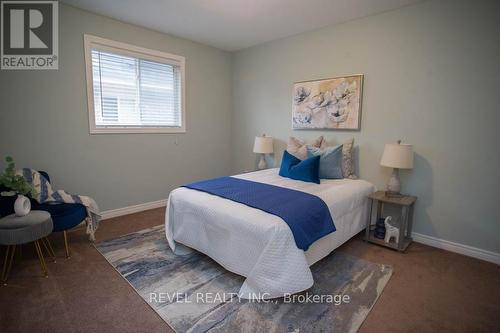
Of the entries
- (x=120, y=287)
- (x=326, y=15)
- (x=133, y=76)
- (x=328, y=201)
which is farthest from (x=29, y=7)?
(x=328, y=201)

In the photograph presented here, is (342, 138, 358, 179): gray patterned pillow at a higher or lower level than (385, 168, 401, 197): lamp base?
higher

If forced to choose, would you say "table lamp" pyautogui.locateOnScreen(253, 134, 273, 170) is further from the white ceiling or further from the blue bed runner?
the white ceiling

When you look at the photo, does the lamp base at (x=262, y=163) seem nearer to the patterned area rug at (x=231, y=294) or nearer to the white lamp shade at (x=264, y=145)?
the white lamp shade at (x=264, y=145)

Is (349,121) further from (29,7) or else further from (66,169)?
(29,7)

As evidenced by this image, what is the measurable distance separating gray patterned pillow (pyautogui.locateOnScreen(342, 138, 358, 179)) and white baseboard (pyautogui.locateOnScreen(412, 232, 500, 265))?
959 mm

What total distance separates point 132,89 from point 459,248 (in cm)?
437

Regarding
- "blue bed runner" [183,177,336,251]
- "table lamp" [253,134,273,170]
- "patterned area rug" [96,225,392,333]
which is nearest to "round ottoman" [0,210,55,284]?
"patterned area rug" [96,225,392,333]

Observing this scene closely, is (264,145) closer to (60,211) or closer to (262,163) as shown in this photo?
(262,163)

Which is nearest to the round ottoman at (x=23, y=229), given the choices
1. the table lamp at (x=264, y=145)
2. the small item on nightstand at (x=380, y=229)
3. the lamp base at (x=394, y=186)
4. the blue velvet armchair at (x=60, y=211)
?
the blue velvet armchair at (x=60, y=211)

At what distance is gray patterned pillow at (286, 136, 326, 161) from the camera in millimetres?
3354

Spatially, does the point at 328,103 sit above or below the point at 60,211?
above

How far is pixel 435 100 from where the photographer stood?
2637 mm

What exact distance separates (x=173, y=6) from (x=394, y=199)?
3.19 metres

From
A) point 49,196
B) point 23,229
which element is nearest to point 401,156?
point 23,229
